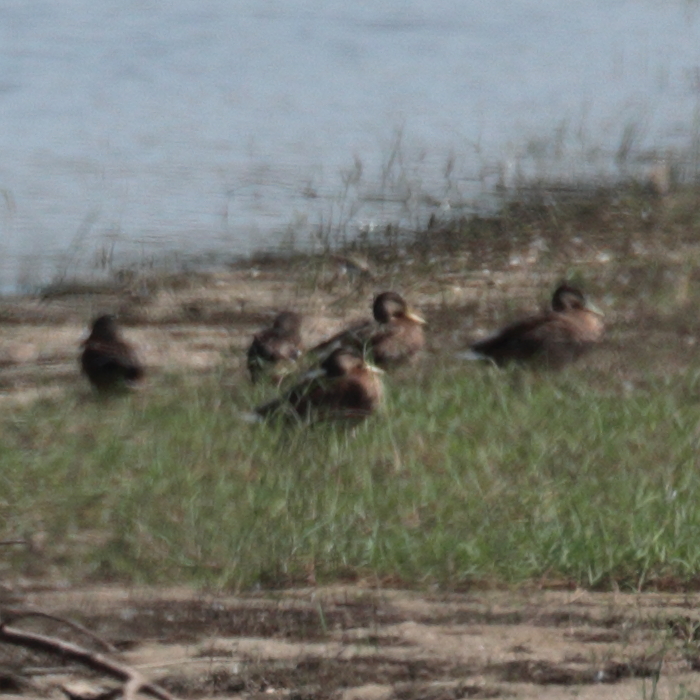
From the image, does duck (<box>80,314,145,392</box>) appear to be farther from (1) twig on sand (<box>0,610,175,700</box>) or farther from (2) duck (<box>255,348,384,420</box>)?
(1) twig on sand (<box>0,610,175,700</box>)

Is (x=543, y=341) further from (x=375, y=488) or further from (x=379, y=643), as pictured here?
(x=379, y=643)

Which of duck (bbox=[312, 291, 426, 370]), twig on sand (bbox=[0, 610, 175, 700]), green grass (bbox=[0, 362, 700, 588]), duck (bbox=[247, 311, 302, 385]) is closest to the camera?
twig on sand (bbox=[0, 610, 175, 700])

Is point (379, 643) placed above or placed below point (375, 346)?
above

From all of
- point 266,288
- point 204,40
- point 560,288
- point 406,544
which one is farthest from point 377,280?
point 204,40

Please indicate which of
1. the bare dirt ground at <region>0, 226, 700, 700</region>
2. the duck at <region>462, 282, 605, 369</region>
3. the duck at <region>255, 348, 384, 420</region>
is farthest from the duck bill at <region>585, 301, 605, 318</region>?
the bare dirt ground at <region>0, 226, 700, 700</region>

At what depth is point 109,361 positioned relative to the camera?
848 centimetres

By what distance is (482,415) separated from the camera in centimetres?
790

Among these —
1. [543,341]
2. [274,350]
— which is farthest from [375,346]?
[543,341]

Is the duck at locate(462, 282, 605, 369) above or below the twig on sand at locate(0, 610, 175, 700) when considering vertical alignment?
below

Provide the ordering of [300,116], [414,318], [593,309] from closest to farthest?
[414,318] → [593,309] → [300,116]

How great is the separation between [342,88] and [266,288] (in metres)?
6.36

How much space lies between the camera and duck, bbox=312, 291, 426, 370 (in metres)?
8.84

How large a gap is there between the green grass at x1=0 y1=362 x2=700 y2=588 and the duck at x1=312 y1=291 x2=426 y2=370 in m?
0.42

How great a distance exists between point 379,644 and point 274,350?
3833 mm
